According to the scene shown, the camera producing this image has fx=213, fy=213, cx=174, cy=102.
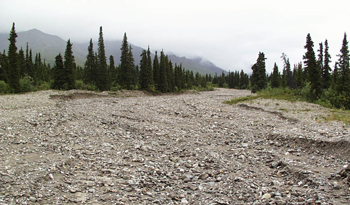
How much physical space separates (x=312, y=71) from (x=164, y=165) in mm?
42856

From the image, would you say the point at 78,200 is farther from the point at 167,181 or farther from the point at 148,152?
the point at 148,152

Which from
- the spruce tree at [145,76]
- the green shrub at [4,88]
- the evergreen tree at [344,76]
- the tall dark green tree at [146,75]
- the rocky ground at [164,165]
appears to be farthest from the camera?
the spruce tree at [145,76]

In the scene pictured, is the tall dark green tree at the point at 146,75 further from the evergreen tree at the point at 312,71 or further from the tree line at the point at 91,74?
the evergreen tree at the point at 312,71

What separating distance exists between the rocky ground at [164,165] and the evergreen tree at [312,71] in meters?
29.6

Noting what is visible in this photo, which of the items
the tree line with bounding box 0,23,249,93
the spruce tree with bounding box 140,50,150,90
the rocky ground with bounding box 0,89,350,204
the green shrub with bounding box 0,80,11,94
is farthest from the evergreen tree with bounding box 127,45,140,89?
the rocky ground with bounding box 0,89,350,204

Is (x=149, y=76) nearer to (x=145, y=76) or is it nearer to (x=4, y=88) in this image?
(x=145, y=76)

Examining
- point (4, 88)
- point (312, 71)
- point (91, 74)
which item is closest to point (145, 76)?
point (91, 74)

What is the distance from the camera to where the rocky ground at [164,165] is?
283 inches

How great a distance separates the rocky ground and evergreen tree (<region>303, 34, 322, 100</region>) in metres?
29.6

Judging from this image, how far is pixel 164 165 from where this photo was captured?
10320mm

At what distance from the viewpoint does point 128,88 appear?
222 feet

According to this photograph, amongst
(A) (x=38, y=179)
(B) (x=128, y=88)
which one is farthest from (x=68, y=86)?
(A) (x=38, y=179)

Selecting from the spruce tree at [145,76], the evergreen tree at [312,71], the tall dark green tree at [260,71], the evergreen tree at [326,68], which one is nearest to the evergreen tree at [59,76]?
the spruce tree at [145,76]

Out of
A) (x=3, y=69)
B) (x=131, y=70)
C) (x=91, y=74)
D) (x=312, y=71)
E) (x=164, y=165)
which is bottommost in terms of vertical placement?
(x=164, y=165)
